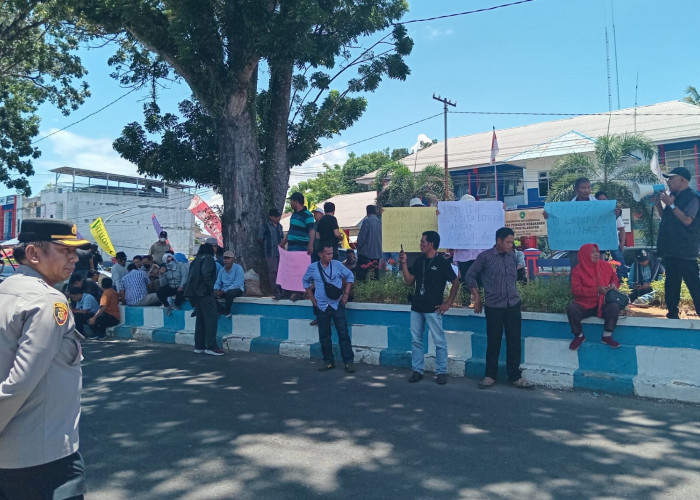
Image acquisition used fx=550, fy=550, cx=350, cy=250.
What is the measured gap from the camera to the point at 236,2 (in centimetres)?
962

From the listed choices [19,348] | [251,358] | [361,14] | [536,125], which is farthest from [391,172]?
[19,348]

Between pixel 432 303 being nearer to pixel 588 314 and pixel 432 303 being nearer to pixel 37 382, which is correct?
pixel 588 314

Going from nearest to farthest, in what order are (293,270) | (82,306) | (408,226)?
(408,226), (293,270), (82,306)

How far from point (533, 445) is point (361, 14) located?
10085 mm

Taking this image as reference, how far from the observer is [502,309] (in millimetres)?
6453

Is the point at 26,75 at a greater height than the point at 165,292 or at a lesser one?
greater

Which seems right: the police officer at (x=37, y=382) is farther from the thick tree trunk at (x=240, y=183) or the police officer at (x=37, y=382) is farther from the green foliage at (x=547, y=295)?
the thick tree trunk at (x=240, y=183)

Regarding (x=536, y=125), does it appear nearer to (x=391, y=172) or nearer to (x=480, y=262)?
(x=391, y=172)

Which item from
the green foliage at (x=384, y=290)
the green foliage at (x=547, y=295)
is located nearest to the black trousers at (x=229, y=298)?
the green foliage at (x=384, y=290)

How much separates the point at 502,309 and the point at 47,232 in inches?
203

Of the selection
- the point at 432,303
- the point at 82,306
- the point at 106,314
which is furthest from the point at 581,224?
the point at 82,306

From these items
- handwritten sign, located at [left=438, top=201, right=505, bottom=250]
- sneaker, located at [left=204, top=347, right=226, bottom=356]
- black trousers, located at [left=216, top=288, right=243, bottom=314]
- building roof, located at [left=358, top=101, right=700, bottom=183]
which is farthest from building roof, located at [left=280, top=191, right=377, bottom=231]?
handwritten sign, located at [left=438, top=201, right=505, bottom=250]

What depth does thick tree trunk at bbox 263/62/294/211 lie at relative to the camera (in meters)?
11.3

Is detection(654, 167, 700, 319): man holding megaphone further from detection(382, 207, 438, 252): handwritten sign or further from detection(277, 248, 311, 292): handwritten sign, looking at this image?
detection(277, 248, 311, 292): handwritten sign
